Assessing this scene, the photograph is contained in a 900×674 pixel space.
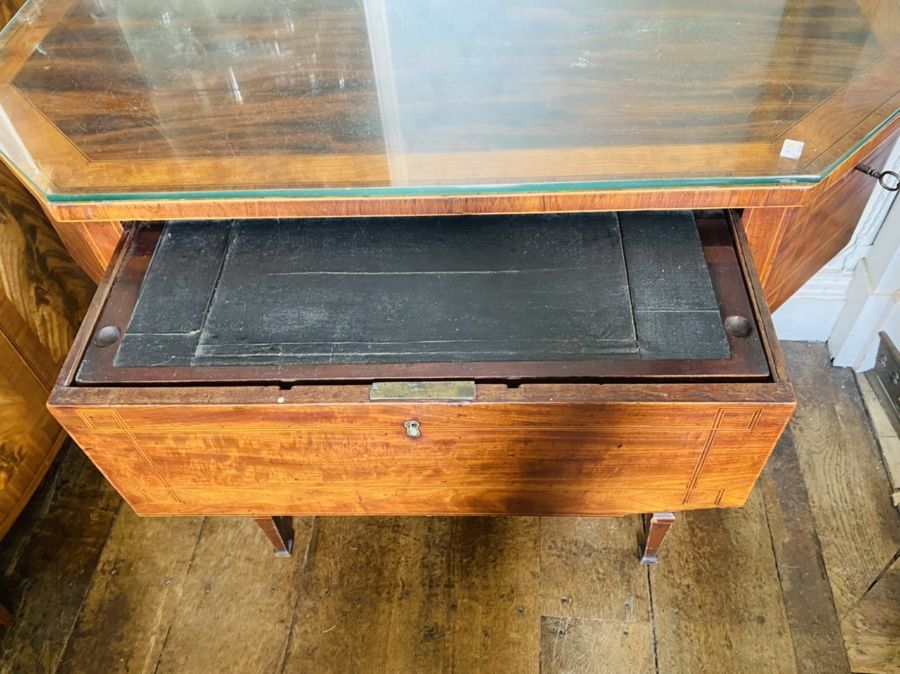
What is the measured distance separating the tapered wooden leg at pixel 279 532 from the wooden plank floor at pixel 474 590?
2 centimetres

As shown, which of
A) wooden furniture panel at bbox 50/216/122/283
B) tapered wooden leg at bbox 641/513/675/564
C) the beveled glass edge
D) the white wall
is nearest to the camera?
the beveled glass edge

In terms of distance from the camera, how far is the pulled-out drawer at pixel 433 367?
2.16ft

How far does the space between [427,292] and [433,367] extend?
85 mm

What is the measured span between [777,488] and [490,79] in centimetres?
71

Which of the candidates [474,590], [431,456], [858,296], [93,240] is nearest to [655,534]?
[474,590]

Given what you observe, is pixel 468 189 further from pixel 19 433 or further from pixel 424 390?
pixel 19 433

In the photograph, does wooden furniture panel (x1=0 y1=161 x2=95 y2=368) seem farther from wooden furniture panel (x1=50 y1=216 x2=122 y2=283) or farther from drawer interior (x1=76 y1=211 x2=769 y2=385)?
drawer interior (x1=76 y1=211 x2=769 y2=385)

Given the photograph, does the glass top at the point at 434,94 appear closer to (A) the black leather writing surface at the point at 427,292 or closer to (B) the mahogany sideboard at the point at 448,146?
(B) the mahogany sideboard at the point at 448,146

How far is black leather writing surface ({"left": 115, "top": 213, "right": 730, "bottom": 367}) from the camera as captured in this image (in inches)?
26.9

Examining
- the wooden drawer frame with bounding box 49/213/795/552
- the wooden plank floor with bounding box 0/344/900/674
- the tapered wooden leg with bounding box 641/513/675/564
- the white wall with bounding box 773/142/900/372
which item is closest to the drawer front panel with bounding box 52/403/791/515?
the wooden drawer frame with bounding box 49/213/795/552

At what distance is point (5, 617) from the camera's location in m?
1.00

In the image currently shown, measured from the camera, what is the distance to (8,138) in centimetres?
70

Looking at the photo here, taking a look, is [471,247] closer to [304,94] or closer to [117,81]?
[304,94]

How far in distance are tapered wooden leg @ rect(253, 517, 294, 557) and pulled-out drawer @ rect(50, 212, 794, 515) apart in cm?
16
